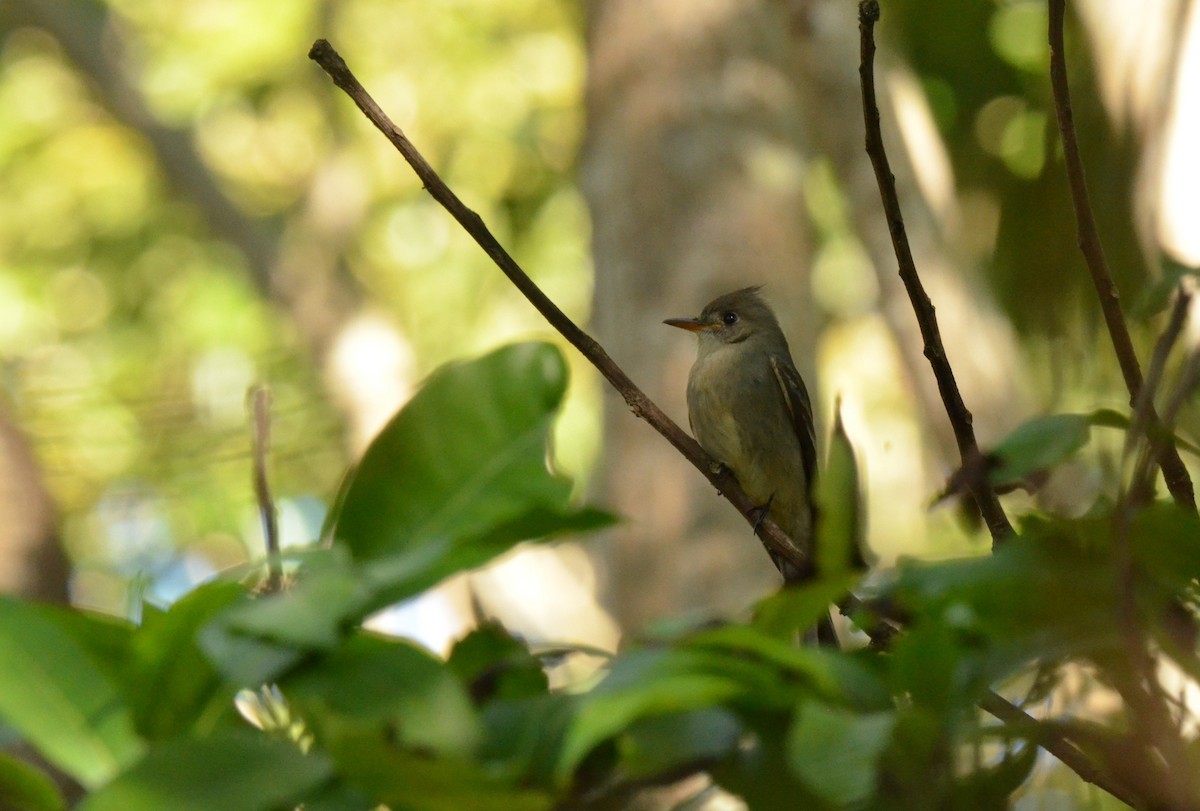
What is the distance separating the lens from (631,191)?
20.4 ft

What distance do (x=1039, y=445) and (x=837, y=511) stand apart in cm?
31

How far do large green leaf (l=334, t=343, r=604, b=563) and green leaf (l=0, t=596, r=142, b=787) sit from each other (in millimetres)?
214

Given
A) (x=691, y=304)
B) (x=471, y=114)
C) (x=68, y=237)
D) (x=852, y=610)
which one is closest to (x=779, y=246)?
(x=691, y=304)

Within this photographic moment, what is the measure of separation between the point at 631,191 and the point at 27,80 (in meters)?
8.63

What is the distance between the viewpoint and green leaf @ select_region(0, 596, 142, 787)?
857 mm

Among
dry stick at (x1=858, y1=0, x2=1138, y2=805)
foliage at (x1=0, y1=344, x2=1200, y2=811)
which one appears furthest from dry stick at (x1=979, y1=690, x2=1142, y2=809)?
dry stick at (x1=858, y1=0, x2=1138, y2=805)

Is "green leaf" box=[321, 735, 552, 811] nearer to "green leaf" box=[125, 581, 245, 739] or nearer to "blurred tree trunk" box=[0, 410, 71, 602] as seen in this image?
"green leaf" box=[125, 581, 245, 739]

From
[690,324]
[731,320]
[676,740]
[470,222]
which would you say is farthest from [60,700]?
[731,320]

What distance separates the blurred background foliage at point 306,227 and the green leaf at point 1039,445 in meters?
4.82

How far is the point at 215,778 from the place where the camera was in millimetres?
787

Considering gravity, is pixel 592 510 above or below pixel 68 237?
below

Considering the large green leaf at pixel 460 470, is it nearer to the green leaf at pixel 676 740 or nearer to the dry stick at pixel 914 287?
the green leaf at pixel 676 740

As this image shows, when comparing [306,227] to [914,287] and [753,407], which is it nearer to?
[753,407]

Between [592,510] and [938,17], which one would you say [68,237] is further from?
[592,510]
